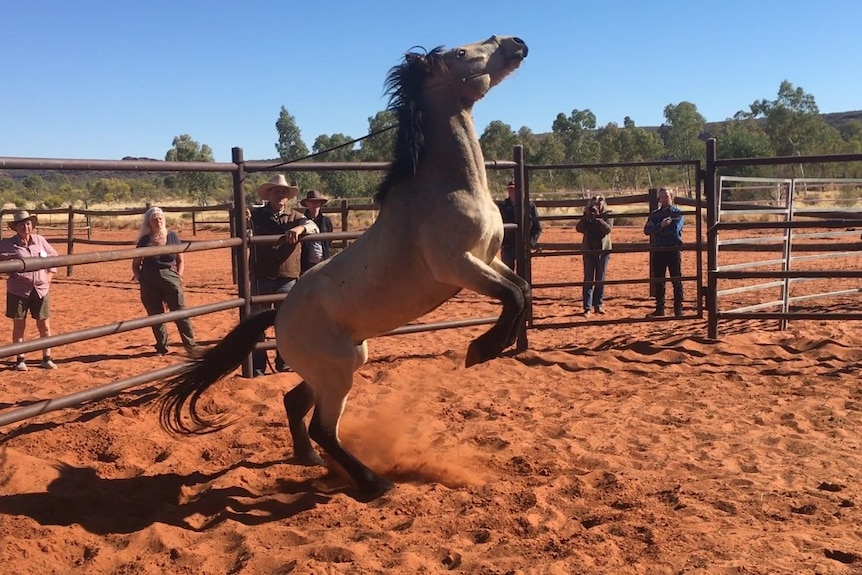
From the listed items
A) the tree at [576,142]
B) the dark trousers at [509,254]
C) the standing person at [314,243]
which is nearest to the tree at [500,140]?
the tree at [576,142]

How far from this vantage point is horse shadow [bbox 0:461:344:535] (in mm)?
3670

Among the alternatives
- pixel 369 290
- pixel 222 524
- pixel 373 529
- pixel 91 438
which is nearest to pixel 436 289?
pixel 369 290

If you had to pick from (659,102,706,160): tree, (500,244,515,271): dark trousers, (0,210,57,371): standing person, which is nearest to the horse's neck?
(0,210,57,371): standing person

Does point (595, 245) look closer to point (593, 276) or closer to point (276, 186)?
point (593, 276)

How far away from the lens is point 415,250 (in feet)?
12.6

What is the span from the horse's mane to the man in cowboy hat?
2.45 meters

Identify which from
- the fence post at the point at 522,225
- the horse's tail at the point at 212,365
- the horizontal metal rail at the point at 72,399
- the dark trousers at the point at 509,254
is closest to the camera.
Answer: the horizontal metal rail at the point at 72,399

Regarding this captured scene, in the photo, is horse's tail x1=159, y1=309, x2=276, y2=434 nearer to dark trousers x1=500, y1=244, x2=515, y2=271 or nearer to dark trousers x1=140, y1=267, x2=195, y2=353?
dark trousers x1=140, y1=267, x2=195, y2=353

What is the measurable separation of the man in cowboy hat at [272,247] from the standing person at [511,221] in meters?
2.15

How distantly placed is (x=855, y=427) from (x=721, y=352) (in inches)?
84.7

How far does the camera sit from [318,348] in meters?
4.00

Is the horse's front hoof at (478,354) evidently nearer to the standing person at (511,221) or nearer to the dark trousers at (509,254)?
the standing person at (511,221)

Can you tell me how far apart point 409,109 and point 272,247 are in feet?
9.07

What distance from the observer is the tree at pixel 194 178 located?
55.0m
